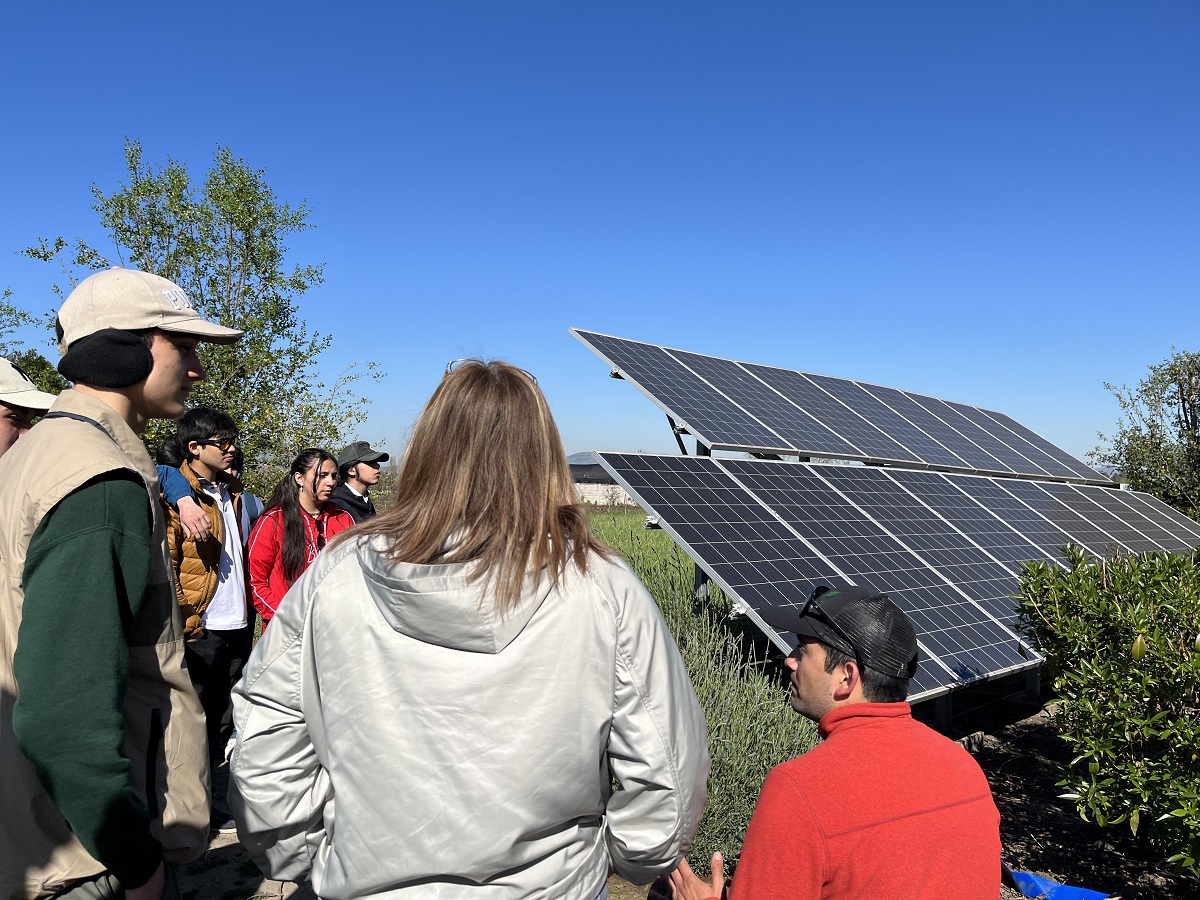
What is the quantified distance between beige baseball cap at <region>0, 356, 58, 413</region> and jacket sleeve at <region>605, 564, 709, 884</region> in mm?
2621

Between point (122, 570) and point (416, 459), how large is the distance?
0.64 meters

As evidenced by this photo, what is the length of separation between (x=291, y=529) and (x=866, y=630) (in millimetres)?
4290

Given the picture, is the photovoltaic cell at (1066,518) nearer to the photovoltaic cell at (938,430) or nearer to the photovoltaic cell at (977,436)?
the photovoltaic cell at (938,430)

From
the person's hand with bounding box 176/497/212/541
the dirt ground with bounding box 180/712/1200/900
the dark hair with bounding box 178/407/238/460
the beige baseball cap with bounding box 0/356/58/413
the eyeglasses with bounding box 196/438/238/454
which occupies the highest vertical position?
the beige baseball cap with bounding box 0/356/58/413

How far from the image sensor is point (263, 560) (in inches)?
215

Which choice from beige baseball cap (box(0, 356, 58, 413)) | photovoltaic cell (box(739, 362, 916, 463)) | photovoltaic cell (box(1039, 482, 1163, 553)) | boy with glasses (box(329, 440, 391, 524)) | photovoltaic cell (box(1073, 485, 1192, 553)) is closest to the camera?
beige baseball cap (box(0, 356, 58, 413))

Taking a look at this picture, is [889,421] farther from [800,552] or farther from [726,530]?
[726,530]

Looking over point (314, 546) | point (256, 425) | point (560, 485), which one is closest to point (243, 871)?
point (314, 546)

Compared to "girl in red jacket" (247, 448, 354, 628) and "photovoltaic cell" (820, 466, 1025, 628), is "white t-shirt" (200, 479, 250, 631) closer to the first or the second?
"girl in red jacket" (247, 448, 354, 628)

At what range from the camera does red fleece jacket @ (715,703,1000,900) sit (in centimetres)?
188

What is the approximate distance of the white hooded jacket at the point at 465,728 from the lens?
5.48 feet

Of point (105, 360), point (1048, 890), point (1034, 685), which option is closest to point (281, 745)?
point (105, 360)

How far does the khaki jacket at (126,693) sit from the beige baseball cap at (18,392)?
1.66 meters

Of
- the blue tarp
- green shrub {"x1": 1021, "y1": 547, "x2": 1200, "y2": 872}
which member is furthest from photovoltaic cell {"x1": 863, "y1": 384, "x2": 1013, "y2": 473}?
the blue tarp
